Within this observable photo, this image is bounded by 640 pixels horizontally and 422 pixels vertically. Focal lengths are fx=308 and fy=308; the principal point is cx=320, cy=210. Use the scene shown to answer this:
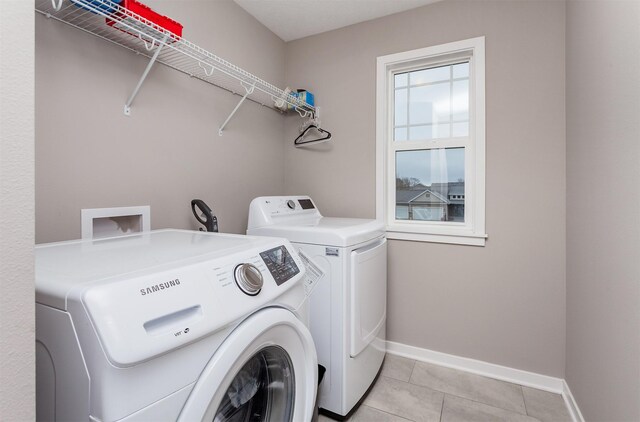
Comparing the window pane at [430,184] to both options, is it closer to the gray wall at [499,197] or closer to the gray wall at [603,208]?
the gray wall at [499,197]

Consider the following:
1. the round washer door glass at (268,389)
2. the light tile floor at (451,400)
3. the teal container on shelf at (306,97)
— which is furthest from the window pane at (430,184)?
the round washer door glass at (268,389)

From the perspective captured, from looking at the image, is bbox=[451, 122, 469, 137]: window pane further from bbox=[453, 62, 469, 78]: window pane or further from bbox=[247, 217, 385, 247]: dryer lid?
bbox=[247, 217, 385, 247]: dryer lid

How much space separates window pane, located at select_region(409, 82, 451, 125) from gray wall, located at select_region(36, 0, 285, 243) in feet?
3.64

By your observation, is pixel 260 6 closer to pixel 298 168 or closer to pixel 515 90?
pixel 298 168

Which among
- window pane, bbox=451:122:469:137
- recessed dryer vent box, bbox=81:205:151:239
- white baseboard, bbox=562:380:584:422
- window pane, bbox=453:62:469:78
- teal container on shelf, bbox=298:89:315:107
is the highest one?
window pane, bbox=453:62:469:78

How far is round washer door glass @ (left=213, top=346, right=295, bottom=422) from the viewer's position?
93cm

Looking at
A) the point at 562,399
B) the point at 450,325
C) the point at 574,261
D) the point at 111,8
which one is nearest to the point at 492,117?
the point at 574,261

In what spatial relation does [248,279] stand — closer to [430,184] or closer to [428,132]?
[430,184]

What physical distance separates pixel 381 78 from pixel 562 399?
7.51ft

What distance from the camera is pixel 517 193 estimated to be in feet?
6.17

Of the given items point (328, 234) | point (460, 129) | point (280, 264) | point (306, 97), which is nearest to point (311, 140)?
point (306, 97)

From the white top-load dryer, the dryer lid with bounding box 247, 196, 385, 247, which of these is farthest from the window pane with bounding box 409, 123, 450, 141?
the white top-load dryer

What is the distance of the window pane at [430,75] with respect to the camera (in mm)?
2164

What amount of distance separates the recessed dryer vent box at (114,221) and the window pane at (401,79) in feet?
6.19
